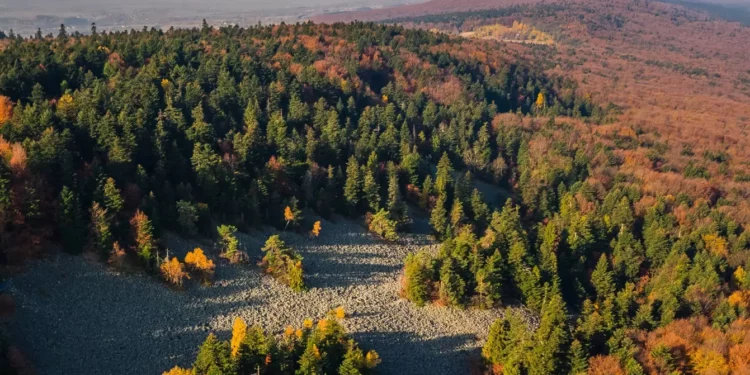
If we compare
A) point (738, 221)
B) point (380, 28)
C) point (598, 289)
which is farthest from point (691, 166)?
point (380, 28)

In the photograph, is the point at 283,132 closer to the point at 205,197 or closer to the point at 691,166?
the point at 205,197

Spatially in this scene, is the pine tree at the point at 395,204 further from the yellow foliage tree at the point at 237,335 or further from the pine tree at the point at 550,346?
the yellow foliage tree at the point at 237,335

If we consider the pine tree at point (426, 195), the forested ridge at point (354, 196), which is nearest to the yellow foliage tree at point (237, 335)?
the forested ridge at point (354, 196)

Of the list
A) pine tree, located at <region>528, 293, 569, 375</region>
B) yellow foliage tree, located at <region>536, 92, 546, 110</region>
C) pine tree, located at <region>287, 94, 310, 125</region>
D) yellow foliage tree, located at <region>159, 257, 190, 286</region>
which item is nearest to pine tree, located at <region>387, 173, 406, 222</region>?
pine tree, located at <region>287, 94, 310, 125</region>

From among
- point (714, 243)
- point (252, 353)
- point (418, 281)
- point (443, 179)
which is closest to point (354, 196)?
point (443, 179)

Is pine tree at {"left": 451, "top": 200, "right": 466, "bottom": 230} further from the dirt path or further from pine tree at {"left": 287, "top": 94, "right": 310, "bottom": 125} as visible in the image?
pine tree at {"left": 287, "top": 94, "right": 310, "bottom": 125}

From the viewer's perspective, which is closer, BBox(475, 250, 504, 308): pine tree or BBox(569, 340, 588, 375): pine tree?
BBox(569, 340, 588, 375): pine tree
